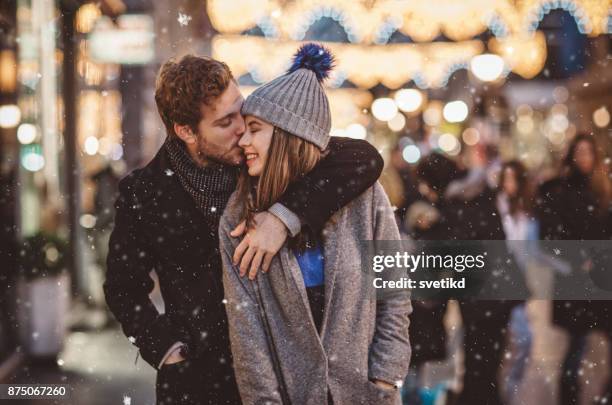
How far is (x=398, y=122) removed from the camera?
12.7ft

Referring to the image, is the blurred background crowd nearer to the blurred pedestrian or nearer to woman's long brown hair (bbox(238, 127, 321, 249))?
the blurred pedestrian

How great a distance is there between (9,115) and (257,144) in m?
2.48

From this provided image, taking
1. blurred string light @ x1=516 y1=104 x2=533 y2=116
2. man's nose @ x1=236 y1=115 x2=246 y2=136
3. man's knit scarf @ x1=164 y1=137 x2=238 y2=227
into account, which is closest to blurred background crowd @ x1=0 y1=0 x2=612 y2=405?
blurred string light @ x1=516 y1=104 x2=533 y2=116

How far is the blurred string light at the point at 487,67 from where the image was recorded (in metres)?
3.79

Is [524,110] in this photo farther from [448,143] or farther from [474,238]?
[474,238]

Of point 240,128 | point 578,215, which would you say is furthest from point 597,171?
point 240,128

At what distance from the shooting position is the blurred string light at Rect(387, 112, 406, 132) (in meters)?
3.87

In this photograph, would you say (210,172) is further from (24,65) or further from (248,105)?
(24,65)

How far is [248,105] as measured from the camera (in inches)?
89.7

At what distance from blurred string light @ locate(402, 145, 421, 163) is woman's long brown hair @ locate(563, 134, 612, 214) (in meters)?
0.89

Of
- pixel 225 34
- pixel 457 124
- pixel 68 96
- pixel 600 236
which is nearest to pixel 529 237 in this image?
pixel 600 236

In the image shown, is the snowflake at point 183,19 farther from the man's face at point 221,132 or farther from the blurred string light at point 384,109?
the man's face at point 221,132

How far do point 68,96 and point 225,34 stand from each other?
3.27ft

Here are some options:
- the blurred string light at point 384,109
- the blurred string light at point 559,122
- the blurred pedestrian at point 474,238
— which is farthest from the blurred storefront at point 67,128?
the blurred string light at point 559,122
